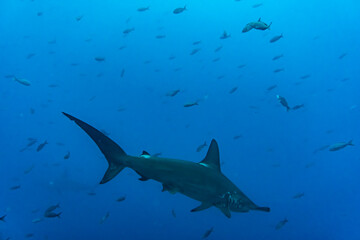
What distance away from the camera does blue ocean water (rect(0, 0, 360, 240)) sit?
54.3 ft

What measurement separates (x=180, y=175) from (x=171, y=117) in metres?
19.0

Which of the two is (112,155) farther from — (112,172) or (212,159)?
(212,159)

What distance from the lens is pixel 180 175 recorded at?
2.91m

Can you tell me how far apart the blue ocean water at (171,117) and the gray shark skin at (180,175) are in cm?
1219

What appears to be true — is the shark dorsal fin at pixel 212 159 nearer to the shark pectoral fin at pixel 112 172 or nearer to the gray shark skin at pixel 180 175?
the gray shark skin at pixel 180 175

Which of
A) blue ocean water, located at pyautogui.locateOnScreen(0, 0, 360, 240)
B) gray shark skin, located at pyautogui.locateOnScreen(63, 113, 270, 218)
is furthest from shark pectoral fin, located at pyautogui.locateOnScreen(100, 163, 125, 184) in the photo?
blue ocean water, located at pyautogui.locateOnScreen(0, 0, 360, 240)

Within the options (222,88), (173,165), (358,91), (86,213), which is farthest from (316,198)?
(173,165)

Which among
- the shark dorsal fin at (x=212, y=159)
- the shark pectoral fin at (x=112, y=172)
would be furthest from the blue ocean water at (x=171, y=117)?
the shark pectoral fin at (x=112, y=172)

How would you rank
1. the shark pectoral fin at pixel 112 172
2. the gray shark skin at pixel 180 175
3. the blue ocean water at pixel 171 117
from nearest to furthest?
the gray shark skin at pixel 180 175
the shark pectoral fin at pixel 112 172
the blue ocean water at pixel 171 117

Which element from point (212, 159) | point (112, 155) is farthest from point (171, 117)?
point (112, 155)

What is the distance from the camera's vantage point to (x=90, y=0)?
88.4ft

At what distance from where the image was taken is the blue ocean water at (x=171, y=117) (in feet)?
54.3

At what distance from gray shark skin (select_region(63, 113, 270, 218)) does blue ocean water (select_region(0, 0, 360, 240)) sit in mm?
12195

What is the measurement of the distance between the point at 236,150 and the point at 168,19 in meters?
13.5
